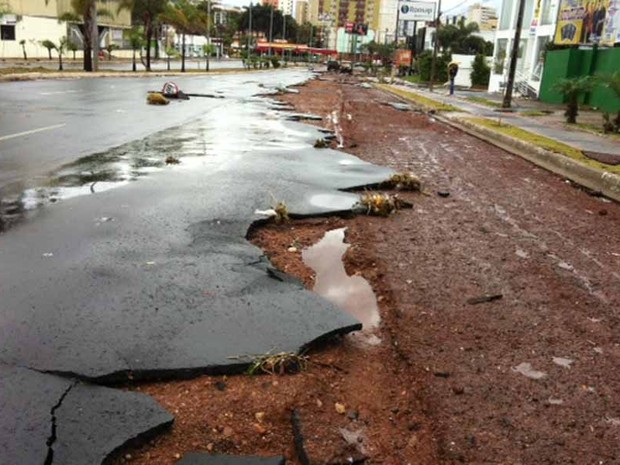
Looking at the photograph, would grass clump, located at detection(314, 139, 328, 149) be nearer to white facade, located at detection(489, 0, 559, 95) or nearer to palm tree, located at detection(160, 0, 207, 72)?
white facade, located at detection(489, 0, 559, 95)

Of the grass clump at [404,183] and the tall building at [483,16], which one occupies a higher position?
the tall building at [483,16]

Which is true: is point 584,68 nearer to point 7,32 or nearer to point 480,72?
point 480,72

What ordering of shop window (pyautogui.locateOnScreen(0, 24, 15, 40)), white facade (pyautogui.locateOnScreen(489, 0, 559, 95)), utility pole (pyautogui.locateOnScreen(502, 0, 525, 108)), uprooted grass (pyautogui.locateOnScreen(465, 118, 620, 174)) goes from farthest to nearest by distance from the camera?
shop window (pyautogui.locateOnScreen(0, 24, 15, 40))
white facade (pyautogui.locateOnScreen(489, 0, 559, 95))
utility pole (pyautogui.locateOnScreen(502, 0, 525, 108))
uprooted grass (pyautogui.locateOnScreen(465, 118, 620, 174))

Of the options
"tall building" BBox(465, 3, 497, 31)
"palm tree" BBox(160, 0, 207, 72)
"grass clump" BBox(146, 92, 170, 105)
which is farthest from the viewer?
"tall building" BBox(465, 3, 497, 31)

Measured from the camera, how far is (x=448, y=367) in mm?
3576

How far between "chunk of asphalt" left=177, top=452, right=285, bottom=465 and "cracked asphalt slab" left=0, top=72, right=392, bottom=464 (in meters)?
0.27

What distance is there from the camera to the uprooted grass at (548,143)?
10.6 m

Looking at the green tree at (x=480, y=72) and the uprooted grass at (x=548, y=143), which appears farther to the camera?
the green tree at (x=480, y=72)

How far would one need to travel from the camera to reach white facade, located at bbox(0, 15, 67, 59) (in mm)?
56938

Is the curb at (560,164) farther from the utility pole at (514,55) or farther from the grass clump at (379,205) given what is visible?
the utility pole at (514,55)

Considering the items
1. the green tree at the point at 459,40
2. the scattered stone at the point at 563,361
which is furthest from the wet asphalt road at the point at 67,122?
the green tree at the point at 459,40

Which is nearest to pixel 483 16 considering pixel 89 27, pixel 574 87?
pixel 89 27

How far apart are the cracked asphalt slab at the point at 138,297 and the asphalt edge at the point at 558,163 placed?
403 centimetres

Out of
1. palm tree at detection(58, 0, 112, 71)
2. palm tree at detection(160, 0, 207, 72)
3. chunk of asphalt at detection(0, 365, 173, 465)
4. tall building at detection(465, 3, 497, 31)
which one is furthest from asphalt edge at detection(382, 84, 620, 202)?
tall building at detection(465, 3, 497, 31)
